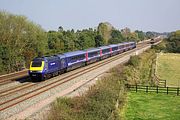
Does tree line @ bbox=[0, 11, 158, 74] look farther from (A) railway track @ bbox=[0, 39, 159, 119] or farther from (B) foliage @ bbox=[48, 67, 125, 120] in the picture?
(B) foliage @ bbox=[48, 67, 125, 120]

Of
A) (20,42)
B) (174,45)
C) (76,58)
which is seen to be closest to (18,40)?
(20,42)

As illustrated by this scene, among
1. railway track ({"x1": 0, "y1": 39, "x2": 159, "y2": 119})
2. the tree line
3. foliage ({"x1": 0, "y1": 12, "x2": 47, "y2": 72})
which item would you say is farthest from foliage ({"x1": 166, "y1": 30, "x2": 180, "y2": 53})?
railway track ({"x1": 0, "y1": 39, "x2": 159, "y2": 119})

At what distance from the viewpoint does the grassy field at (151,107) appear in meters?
26.7

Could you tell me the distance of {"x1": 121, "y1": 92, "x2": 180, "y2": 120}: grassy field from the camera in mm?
26719

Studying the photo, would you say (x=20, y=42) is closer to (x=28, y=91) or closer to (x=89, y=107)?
(x=28, y=91)

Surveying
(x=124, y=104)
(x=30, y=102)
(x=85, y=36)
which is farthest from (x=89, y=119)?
(x=85, y=36)

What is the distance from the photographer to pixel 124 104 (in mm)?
30422

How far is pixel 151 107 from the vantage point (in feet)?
99.9

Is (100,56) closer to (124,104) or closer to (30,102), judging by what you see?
(124,104)

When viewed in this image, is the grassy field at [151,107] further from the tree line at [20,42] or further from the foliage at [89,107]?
the tree line at [20,42]

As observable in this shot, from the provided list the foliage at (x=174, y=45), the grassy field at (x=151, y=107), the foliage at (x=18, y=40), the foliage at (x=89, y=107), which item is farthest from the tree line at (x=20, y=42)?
the foliage at (x=174, y=45)

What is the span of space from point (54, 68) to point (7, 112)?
54.4 feet

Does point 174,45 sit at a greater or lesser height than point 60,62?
lesser

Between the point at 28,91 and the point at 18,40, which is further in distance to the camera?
the point at 18,40
